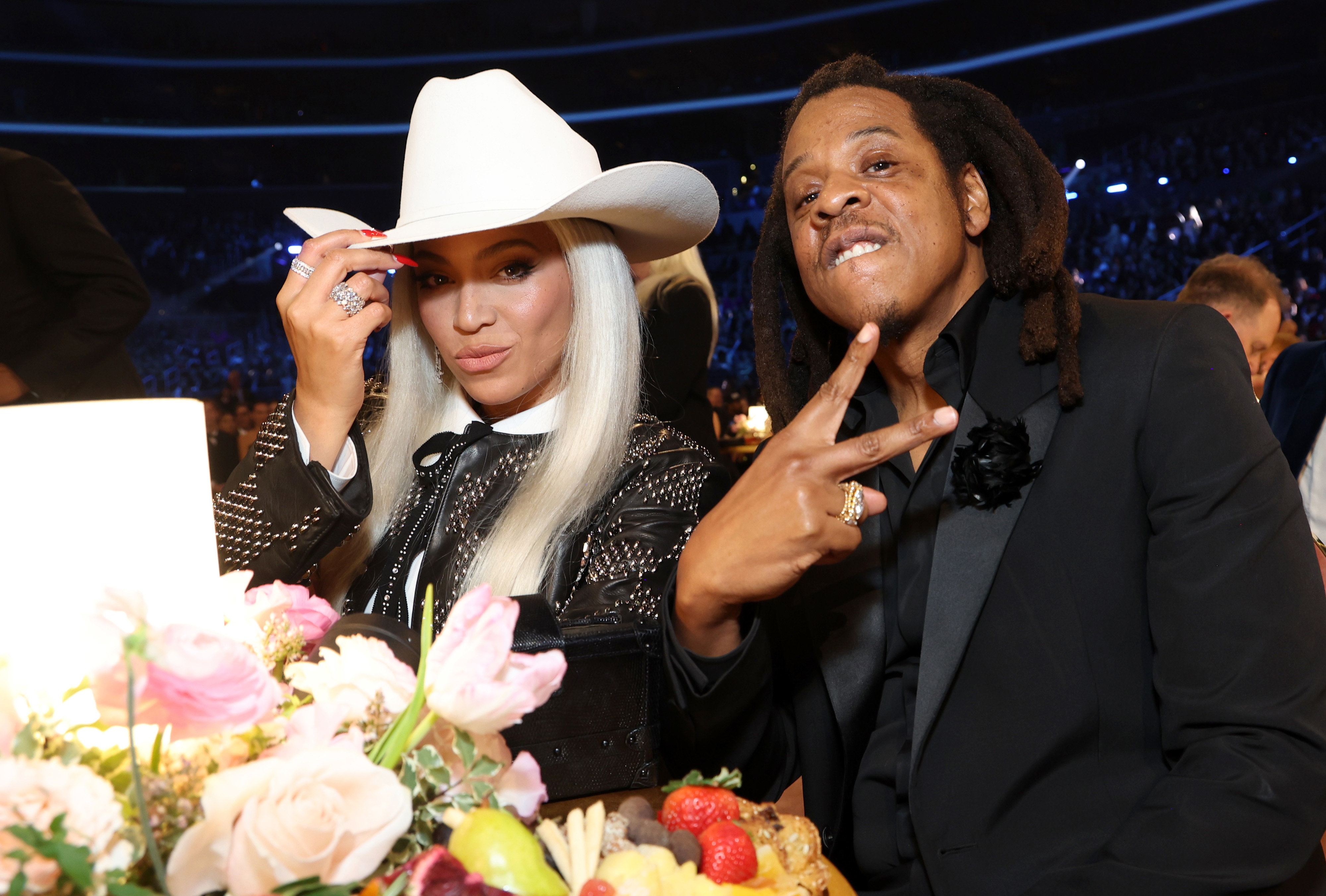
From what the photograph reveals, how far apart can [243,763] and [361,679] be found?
0.09m

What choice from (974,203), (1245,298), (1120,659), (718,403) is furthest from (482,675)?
(718,403)

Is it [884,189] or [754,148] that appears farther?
[754,148]

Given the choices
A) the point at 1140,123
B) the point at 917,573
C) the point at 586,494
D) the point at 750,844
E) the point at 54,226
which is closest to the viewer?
the point at 750,844

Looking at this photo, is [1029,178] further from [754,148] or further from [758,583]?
[754,148]

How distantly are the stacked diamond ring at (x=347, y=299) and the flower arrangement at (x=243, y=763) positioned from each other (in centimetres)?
97

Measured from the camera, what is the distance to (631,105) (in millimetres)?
11867

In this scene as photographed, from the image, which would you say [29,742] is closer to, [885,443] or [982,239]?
[885,443]

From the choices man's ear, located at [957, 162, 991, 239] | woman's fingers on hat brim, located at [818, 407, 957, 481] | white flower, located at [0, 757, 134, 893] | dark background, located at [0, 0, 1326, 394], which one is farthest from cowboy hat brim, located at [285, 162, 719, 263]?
dark background, located at [0, 0, 1326, 394]

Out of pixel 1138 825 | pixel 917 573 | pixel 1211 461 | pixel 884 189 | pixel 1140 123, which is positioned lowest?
pixel 1138 825

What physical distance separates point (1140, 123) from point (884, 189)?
32.2 feet

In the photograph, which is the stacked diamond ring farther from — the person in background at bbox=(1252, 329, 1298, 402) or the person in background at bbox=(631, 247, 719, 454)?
the person in background at bbox=(1252, 329, 1298, 402)

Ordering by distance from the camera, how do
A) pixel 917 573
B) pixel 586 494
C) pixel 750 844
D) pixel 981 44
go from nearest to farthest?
pixel 750 844
pixel 917 573
pixel 586 494
pixel 981 44

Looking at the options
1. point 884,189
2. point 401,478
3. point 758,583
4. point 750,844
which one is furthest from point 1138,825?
point 401,478

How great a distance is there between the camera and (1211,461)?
1.20 m
